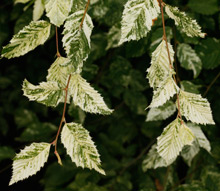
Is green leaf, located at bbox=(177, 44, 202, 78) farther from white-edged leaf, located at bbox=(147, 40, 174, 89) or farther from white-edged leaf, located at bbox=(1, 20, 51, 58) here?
white-edged leaf, located at bbox=(1, 20, 51, 58)

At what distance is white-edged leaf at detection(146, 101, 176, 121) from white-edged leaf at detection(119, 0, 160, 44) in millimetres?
437

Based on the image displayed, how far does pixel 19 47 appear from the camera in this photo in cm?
58

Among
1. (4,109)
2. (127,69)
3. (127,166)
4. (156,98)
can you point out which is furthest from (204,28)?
(4,109)

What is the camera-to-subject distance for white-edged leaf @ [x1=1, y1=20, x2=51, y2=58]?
0.58 m

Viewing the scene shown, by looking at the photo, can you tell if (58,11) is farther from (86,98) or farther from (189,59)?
(189,59)

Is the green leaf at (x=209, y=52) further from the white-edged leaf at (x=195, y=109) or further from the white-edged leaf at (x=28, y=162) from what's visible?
the white-edged leaf at (x=28, y=162)

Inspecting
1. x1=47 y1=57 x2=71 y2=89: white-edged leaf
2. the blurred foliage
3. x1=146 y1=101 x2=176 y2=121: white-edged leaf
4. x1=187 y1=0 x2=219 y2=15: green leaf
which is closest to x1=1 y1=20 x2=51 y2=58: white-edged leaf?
x1=47 y1=57 x2=71 y2=89: white-edged leaf

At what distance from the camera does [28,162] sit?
1.87ft

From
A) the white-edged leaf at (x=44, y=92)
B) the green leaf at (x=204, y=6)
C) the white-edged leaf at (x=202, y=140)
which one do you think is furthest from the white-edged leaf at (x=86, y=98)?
the green leaf at (x=204, y=6)

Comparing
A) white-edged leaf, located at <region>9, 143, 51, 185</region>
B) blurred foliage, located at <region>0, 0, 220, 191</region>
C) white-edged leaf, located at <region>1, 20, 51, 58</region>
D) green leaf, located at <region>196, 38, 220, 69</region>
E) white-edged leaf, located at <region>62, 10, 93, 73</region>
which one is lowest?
blurred foliage, located at <region>0, 0, 220, 191</region>

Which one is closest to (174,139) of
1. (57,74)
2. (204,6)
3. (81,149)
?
(81,149)

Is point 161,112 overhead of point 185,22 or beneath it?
beneath

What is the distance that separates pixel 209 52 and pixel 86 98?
583 mm

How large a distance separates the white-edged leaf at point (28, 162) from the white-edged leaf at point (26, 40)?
0.65 feet
